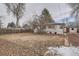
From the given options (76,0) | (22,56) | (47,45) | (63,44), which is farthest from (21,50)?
(76,0)

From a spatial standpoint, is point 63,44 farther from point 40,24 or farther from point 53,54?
point 40,24

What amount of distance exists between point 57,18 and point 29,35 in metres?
0.28

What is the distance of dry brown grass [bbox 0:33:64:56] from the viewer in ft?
4.19

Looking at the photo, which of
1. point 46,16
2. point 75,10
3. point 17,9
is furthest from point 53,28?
point 17,9

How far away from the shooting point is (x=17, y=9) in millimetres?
1292

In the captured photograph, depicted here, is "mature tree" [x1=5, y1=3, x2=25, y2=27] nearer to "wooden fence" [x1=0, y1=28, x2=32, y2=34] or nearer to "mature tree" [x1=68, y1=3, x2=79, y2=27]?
"wooden fence" [x1=0, y1=28, x2=32, y2=34]

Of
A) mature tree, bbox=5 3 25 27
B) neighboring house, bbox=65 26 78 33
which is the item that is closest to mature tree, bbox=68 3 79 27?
neighboring house, bbox=65 26 78 33

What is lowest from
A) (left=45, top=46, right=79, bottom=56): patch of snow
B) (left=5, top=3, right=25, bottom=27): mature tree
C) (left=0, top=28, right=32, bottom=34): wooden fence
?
(left=45, top=46, right=79, bottom=56): patch of snow

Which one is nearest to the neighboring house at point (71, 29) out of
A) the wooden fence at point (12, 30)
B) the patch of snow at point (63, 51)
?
the patch of snow at point (63, 51)

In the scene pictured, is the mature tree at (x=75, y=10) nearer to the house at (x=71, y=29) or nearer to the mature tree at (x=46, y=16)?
the house at (x=71, y=29)

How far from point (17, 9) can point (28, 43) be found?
0.30 metres

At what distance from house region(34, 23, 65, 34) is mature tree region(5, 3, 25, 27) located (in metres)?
0.17

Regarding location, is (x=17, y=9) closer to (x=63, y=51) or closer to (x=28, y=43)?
(x=28, y=43)

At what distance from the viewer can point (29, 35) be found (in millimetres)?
1285
